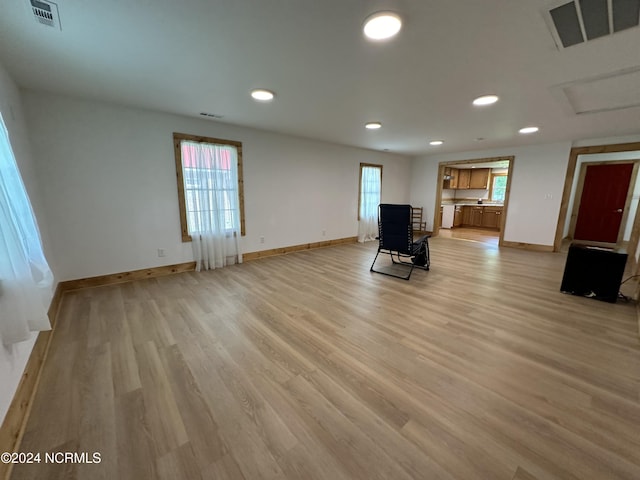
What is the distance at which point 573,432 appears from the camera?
133cm

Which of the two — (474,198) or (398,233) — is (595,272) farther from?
(474,198)

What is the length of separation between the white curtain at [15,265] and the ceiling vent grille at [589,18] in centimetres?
319

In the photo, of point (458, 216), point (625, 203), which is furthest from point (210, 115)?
point (625, 203)

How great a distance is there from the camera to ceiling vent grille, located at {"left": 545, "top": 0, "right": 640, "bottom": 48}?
1401 mm

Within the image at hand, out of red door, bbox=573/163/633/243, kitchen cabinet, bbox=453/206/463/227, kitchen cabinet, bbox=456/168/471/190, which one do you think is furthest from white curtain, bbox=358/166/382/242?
red door, bbox=573/163/633/243

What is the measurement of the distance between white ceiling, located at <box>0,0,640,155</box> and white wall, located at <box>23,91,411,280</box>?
0.32 meters

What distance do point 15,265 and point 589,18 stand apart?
11.6 ft

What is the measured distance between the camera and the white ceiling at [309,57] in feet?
4.96

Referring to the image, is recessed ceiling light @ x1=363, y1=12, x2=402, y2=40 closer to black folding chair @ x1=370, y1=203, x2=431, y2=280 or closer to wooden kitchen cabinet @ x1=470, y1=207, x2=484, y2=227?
black folding chair @ x1=370, y1=203, x2=431, y2=280

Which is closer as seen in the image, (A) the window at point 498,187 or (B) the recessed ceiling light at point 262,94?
(B) the recessed ceiling light at point 262,94

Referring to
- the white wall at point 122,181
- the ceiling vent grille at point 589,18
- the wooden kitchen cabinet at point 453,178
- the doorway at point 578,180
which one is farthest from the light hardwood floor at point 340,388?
the wooden kitchen cabinet at point 453,178

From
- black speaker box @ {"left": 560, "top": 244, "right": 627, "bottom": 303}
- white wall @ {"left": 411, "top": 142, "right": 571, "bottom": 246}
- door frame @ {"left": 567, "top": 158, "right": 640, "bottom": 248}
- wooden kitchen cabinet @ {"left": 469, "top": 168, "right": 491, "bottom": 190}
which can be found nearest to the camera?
black speaker box @ {"left": 560, "top": 244, "right": 627, "bottom": 303}

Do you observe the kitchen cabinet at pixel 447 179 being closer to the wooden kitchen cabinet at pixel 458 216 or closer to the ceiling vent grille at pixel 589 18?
the wooden kitchen cabinet at pixel 458 216

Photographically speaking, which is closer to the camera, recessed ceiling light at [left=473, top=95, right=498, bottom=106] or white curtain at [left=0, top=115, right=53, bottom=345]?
white curtain at [left=0, top=115, right=53, bottom=345]
